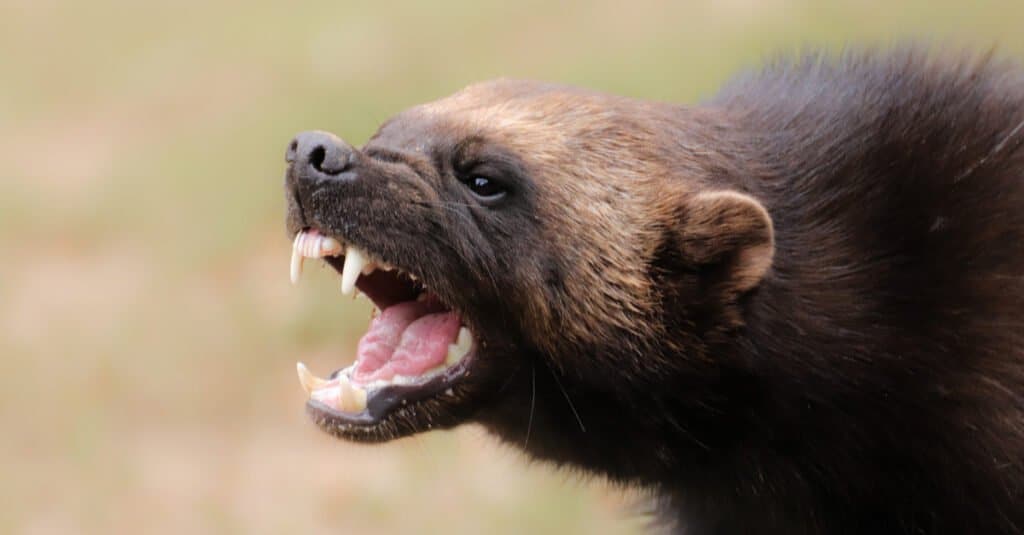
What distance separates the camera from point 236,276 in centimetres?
741

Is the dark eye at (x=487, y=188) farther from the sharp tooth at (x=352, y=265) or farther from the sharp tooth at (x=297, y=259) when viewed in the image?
the sharp tooth at (x=297, y=259)

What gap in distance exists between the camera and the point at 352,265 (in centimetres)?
329

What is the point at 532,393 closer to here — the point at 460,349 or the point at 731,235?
the point at 460,349

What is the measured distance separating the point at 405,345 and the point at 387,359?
52 mm

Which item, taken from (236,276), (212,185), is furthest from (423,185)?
(212,185)

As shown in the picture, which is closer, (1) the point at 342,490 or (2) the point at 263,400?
(1) the point at 342,490

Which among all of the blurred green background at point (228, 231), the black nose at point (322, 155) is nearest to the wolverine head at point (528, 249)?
the black nose at point (322, 155)

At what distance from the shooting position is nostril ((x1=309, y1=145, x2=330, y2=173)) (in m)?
3.27

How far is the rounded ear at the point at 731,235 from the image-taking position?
325cm

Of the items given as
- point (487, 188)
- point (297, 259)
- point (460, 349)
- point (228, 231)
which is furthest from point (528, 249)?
point (228, 231)

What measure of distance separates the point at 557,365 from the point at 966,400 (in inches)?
34.7

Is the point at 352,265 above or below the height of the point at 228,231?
above

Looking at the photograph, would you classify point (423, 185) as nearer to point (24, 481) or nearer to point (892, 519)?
point (892, 519)

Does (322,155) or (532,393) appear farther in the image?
(532,393)
